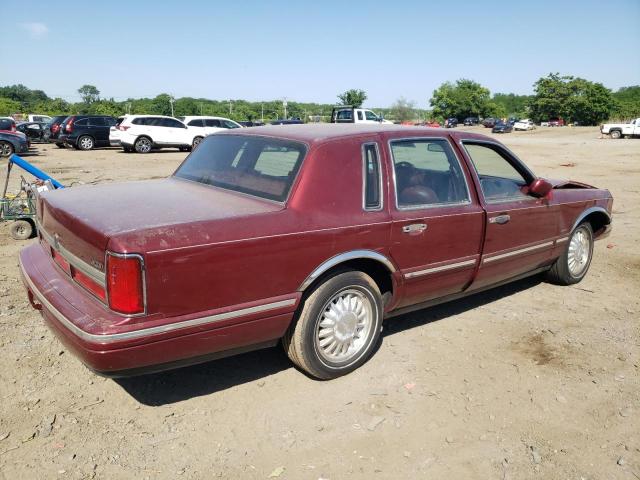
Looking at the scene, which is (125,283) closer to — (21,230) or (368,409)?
(368,409)

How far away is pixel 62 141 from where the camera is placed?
921 inches

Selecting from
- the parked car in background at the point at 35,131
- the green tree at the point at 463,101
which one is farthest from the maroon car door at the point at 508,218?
the green tree at the point at 463,101

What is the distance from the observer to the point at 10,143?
19141mm

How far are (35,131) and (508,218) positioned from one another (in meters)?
30.4

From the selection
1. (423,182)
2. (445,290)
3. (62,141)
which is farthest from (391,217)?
(62,141)

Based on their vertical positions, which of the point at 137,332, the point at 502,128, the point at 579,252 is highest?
the point at 502,128

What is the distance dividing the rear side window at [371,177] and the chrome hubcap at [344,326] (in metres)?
0.59

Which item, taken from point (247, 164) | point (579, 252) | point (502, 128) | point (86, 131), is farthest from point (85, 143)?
point (502, 128)

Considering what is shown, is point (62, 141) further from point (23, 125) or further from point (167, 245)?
point (167, 245)

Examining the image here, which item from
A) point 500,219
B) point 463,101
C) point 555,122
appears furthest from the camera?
point 463,101

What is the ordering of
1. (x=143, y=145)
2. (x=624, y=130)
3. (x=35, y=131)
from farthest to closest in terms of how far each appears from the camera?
(x=624, y=130), (x=35, y=131), (x=143, y=145)

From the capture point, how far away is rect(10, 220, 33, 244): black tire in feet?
22.1

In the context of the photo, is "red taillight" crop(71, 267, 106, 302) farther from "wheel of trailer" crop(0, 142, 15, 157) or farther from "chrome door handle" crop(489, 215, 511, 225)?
"wheel of trailer" crop(0, 142, 15, 157)

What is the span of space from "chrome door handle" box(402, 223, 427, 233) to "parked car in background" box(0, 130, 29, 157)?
1943 centimetres
